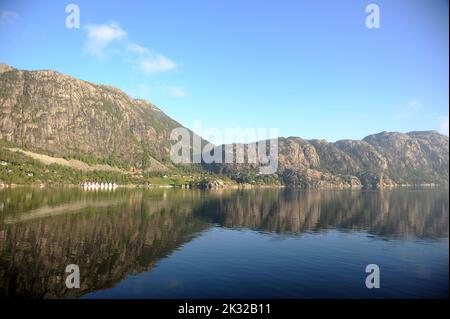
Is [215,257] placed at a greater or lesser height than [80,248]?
lesser

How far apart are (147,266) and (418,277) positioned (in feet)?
165

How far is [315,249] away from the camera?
3366 inches

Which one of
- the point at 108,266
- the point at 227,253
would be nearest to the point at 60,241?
the point at 108,266

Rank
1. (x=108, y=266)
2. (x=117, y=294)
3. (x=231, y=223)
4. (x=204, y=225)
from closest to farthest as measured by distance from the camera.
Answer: (x=117, y=294) < (x=108, y=266) < (x=204, y=225) < (x=231, y=223)

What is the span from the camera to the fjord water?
54.7 meters

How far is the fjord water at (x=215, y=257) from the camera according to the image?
179ft

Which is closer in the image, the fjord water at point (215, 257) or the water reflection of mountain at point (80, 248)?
the fjord water at point (215, 257)

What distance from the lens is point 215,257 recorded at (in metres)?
77.7

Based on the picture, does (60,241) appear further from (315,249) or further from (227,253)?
(315,249)

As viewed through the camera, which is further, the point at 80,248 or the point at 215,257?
the point at 80,248

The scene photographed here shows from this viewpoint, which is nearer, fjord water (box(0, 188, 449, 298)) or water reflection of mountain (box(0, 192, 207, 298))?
fjord water (box(0, 188, 449, 298))
